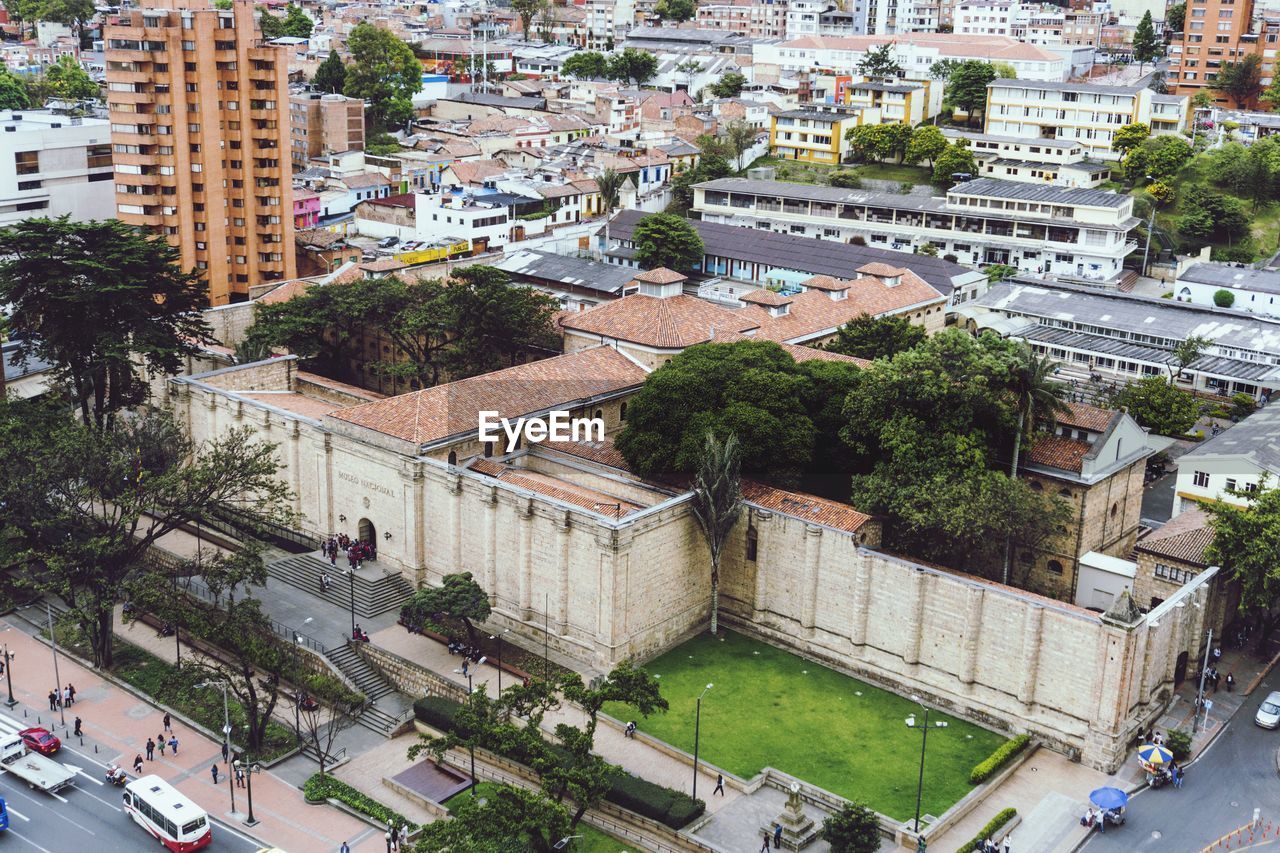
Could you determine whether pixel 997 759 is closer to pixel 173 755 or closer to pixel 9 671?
pixel 173 755

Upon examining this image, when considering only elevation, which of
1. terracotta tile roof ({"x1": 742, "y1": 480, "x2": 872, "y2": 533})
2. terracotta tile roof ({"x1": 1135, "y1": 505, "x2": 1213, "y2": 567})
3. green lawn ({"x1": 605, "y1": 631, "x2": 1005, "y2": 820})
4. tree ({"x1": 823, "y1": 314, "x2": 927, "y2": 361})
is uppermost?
tree ({"x1": 823, "y1": 314, "x2": 927, "y2": 361})

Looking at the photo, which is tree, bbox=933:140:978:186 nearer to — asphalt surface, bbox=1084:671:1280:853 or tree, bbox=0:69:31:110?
asphalt surface, bbox=1084:671:1280:853

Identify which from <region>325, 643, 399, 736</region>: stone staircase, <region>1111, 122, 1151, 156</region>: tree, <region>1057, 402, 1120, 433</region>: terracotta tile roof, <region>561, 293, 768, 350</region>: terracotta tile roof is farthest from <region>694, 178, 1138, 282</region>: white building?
<region>325, 643, 399, 736</region>: stone staircase

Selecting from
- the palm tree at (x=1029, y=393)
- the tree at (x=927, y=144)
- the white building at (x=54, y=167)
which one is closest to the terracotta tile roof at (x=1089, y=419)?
the palm tree at (x=1029, y=393)

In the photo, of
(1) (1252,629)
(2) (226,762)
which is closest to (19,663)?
(2) (226,762)

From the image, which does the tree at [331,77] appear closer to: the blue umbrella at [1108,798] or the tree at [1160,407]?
the tree at [1160,407]

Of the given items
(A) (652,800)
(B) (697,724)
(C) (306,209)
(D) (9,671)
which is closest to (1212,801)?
A: (B) (697,724)
